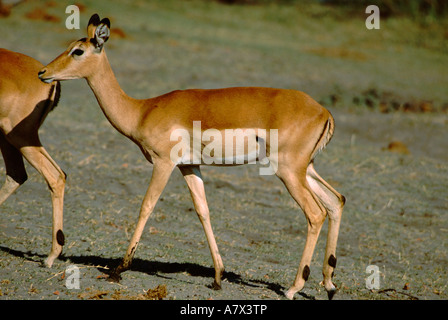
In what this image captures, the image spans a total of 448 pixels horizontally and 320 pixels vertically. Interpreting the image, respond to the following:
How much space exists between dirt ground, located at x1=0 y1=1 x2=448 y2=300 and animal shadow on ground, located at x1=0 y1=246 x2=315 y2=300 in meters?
0.01

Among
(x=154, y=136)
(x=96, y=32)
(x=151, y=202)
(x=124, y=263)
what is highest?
(x=96, y=32)

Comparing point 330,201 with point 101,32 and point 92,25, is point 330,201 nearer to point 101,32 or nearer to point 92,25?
point 101,32

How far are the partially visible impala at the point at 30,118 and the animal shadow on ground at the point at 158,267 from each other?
13.3 inches

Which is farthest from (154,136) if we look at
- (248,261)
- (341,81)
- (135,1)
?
(135,1)

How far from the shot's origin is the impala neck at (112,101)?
5.59 m

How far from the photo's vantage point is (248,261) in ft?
21.7

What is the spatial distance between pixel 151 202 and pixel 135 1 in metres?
20.6

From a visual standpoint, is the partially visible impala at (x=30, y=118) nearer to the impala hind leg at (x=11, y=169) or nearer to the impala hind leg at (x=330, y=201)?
the impala hind leg at (x=11, y=169)

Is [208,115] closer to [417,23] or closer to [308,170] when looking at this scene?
[308,170]

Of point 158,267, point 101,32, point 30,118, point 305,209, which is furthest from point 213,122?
point 30,118

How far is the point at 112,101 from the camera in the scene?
563 cm

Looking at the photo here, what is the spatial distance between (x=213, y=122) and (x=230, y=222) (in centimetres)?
260

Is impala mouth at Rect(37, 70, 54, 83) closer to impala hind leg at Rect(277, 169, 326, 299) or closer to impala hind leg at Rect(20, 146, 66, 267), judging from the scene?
impala hind leg at Rect(20, 146, 66, 267)

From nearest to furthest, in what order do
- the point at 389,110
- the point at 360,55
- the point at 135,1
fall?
the point at 389,110 → the point at 360,55 → the point at 135,1
